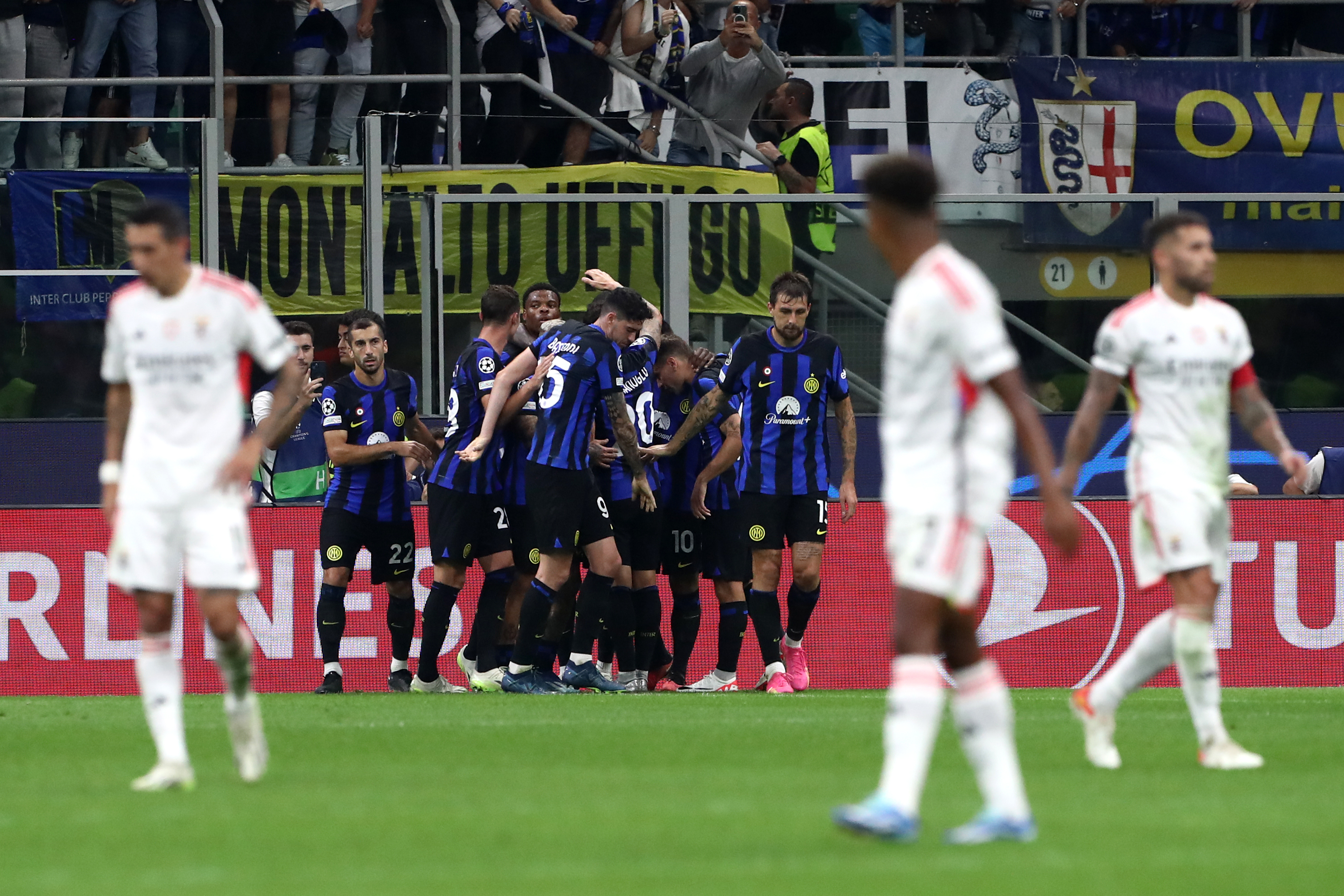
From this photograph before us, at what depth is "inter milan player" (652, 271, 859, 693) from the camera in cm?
1361

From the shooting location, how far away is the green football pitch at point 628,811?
5.27 meters

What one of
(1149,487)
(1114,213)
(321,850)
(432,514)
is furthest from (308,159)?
(321,850)

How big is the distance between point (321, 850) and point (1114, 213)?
12.1 metres

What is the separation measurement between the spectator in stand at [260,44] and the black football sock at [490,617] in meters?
4.81

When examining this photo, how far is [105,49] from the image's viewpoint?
55.5 ft

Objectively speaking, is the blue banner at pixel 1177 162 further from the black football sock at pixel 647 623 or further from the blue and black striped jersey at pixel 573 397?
the blue and black striped jersey at pixel 573 397

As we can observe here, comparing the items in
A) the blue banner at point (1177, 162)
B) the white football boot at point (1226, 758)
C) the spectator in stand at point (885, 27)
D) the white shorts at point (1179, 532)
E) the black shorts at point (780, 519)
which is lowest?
the white football boot at point (1226, 758)

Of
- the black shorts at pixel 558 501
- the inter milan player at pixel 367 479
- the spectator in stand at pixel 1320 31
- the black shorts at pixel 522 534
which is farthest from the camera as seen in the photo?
the spectator in stand at pixel 1320 31

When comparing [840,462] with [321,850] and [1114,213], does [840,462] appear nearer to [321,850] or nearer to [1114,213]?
[1114,213]

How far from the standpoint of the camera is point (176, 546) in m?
7.26

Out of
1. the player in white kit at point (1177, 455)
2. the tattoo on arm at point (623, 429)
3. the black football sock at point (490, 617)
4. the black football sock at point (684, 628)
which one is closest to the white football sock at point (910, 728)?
the player in white kit at point (1177, 455)

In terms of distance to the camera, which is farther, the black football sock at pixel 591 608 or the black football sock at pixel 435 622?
the black football sock at pixel 435 622

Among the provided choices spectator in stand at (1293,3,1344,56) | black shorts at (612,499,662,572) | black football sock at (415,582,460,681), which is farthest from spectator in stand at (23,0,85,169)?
spectator in stand at (1293,3,1344,56)

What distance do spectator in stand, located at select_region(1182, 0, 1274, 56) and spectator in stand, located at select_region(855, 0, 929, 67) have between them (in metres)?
2.64
